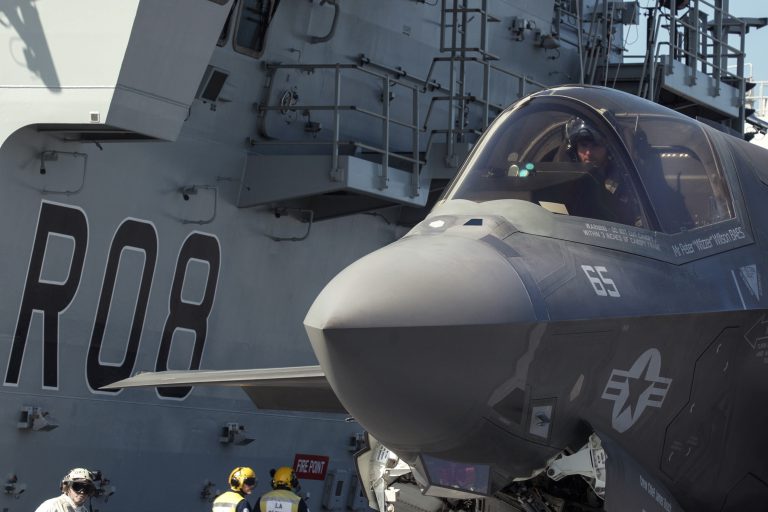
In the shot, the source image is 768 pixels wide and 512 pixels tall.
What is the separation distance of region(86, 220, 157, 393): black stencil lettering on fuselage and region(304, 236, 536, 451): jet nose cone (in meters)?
7.11

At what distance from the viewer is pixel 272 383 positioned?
7020 mm

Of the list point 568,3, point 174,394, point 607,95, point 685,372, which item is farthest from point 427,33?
point 685,372

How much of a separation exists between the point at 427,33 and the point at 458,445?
10.8 metres

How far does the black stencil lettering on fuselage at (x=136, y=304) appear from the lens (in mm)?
11406

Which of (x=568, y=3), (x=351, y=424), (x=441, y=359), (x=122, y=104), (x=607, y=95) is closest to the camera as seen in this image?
(x=441, y=359)

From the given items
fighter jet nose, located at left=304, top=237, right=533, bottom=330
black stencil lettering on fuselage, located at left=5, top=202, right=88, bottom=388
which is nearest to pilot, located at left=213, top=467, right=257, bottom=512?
black stencil lettering on fuselage, located at left=5, top=202, right=88, bottom=388

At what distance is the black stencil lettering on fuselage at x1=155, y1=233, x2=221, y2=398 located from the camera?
1212cm

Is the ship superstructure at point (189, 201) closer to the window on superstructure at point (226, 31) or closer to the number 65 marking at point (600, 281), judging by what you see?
the window on superstructure at point (226, 31)

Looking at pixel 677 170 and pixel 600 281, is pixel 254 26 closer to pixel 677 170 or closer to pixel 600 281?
pixel 677 170

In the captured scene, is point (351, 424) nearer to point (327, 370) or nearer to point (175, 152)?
point (175, 152)

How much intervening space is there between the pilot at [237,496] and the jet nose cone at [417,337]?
5110 mm

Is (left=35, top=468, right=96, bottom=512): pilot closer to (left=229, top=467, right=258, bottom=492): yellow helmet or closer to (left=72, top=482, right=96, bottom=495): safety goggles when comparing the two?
(left=72, top=482, right=96, bottom=495): safety goggles

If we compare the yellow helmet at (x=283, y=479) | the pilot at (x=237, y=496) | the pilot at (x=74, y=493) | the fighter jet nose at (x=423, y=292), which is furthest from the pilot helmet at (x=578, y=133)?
the yellow helmet at (x=283, y=479)

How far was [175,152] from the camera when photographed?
12250mm
